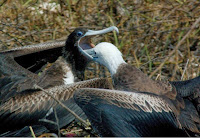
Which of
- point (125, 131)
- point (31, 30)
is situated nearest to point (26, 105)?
point (125, 131)

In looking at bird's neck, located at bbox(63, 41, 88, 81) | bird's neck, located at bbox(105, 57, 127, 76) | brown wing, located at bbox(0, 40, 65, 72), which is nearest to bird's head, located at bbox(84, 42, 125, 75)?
bird's neck, located at bbox(105, 57, 127, 76)

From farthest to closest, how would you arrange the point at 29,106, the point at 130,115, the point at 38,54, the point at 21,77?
the point at 38,54, the point at 21,77, the point at 29,106, the point at 130,115

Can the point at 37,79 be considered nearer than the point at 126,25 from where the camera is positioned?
Yes

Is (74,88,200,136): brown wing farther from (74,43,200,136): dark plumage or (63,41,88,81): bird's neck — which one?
(63,41,88,81): bird's neck

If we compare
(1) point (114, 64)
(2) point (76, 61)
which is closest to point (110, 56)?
(1) point (114, 64)

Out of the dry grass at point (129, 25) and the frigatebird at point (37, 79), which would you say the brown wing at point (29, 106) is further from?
the dry grass at point (129, 25)

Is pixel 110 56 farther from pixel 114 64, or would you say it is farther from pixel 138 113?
pixel 138 113

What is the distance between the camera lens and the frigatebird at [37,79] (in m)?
4.12

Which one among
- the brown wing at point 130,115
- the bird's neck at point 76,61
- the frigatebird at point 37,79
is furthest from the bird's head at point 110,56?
the brown wing at point 130,115

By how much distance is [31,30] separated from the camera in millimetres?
5754

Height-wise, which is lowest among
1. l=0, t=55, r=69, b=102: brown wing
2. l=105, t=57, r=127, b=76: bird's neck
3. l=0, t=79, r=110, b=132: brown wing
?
l=0, t=79, r=110, b=132: brown wing

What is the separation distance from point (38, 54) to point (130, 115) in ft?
5.92

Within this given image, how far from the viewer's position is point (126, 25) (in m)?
5.73

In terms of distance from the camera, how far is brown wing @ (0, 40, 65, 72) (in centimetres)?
494
